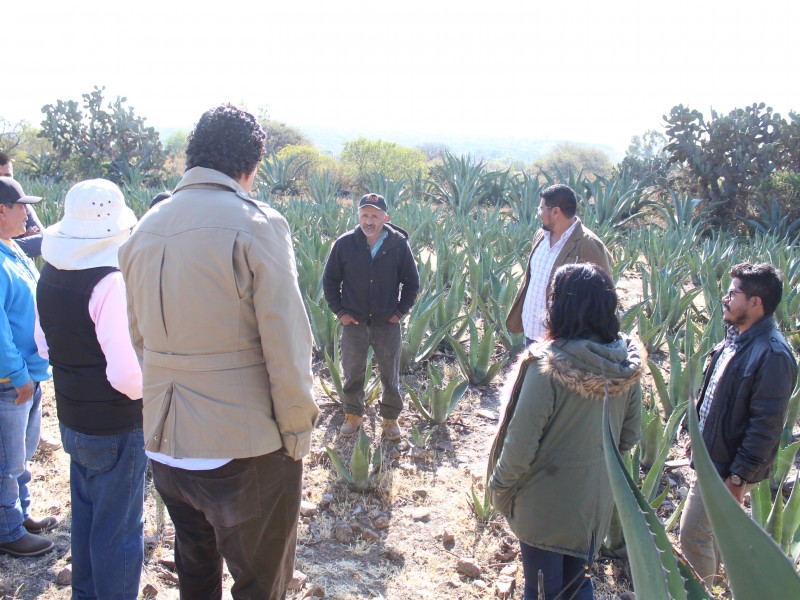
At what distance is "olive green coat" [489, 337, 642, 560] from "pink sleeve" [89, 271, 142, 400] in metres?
1.13

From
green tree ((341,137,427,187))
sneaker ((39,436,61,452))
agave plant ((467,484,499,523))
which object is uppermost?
green tree ((341,137,427,187))

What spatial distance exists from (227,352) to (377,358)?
86.0 inches

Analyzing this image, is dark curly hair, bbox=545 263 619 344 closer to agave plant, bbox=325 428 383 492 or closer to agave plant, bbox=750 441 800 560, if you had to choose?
agave plant, bbox=750 441 800 560

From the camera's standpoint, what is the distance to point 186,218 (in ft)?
5.51

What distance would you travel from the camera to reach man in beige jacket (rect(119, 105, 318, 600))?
65.4 inches

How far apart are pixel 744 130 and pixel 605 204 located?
3490mm

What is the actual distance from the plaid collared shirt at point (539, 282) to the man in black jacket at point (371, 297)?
64 centimetres

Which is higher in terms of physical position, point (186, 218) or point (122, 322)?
point (186, 218)

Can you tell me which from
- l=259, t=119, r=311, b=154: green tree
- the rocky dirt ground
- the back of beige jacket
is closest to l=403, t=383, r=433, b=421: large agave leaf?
the rocky dirt ground

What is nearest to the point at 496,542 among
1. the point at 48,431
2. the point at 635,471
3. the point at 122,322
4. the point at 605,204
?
the point at 635,471

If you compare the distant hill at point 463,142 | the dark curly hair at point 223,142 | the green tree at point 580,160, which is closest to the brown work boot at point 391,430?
the dark curly hair at point 223,142

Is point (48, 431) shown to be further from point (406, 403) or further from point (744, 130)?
point (744, 130)

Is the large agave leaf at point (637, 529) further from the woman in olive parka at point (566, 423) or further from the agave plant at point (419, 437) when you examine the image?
the agave plant at point (419, 437)

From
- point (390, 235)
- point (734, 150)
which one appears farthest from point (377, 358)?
point (734, 150)
